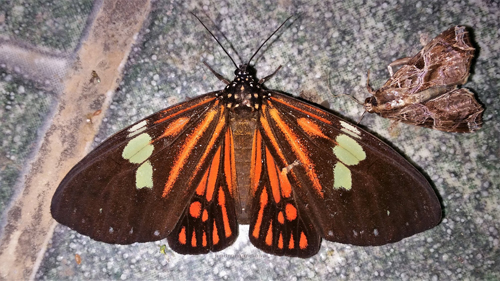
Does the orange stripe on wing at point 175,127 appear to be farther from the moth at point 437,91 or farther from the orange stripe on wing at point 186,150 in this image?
the moth at point 437,91

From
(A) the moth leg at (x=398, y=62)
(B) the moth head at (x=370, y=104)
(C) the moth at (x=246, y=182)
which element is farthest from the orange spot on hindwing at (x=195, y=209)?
(A) the moth leg at (x=398, y=62)

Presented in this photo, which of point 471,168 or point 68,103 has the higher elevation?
point 68,103

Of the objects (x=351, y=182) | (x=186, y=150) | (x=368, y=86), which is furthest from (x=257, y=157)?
(x=368, y=86)

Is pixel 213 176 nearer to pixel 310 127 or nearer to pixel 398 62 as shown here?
pixel 310 127

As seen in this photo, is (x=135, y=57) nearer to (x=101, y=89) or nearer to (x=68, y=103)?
(x=101, y=89)

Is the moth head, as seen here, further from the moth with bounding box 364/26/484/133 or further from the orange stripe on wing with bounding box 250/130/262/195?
the orange stripe on wing with bounding box 250/130/262/195

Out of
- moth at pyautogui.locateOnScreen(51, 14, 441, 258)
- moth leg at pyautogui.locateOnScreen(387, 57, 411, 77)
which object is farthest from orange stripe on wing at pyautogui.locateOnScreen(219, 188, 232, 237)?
moth leg at pyautogui.locateOnScreen(387, 57, 411, 77)

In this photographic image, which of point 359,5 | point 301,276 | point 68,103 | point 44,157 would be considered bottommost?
point 301,276

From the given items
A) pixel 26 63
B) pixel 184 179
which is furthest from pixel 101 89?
pixel 184 179
